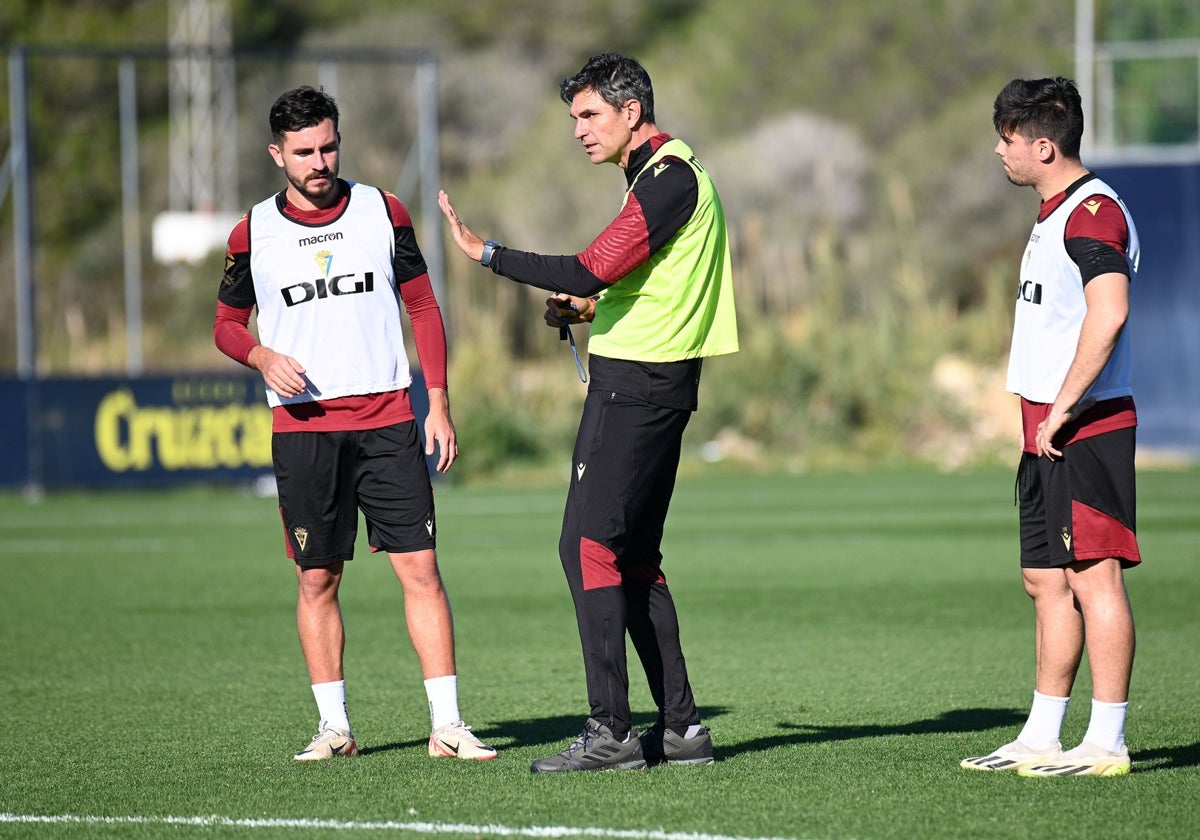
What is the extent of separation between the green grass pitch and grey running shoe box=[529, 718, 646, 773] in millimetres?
93

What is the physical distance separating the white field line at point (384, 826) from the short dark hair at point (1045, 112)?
2.46 m

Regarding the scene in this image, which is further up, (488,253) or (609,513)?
(488,253)

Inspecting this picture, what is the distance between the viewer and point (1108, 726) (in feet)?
18.6

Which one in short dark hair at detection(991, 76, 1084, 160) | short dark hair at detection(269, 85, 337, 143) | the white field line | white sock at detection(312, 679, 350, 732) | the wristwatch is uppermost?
short dark hair at detection(269, 85, 337, 143)

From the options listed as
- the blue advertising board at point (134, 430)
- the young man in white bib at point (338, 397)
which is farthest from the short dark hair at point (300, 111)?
the blue advertising board at point (134, 430)

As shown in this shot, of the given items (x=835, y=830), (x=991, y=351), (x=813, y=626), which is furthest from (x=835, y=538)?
(x=991, y=351)

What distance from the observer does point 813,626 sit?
9.65 meters

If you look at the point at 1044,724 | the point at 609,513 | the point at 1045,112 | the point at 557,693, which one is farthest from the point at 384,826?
the point at 1045,112

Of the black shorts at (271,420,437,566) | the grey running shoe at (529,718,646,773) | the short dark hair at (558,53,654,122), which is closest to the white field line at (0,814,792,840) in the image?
the grey running shoe at (529,718,646,773)

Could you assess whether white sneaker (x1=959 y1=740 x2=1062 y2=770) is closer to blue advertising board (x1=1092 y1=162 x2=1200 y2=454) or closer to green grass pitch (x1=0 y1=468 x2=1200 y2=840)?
green grass pitch (x1=0 y1=468 x2=1200 y2=840)

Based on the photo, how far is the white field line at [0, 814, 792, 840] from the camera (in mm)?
4836

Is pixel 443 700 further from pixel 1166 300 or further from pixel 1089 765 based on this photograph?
pixel 1166 300

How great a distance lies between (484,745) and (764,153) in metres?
45.5

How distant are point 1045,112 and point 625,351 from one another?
1551 mm
